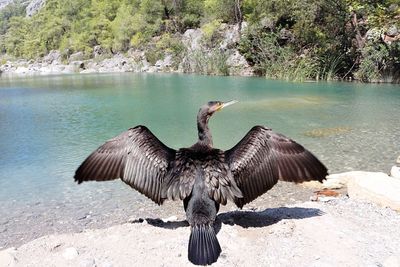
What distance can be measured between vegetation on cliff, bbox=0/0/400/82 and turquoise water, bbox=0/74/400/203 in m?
3.99

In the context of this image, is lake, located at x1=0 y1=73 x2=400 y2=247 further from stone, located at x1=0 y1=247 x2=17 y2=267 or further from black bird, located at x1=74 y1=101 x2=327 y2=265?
black bird, located at x1=74 y1=101 x2=327 y2=265

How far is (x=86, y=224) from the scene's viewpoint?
20.9 ft

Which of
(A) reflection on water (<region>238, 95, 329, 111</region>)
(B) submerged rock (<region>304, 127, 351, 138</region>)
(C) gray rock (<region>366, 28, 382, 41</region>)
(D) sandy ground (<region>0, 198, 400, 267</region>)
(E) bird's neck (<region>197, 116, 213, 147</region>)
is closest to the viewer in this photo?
(D) sandy ground (<region>0, 198, 400, 267</region>)

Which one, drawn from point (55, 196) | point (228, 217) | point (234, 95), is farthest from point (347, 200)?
point (234, 95)

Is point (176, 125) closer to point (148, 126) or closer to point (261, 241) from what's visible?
point (148, 126)

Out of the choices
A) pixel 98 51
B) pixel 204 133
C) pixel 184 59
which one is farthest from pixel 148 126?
pixel 98 51

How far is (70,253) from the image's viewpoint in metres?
4.24

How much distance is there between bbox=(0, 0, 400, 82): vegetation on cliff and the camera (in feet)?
87.3

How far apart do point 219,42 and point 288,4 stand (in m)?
10.8

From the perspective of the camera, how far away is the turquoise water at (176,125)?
8.95 meters

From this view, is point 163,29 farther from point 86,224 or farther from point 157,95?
point 86,224

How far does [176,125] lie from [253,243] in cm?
1010

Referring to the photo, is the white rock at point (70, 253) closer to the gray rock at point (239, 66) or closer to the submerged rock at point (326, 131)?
the submerged rock at point (326, 131)

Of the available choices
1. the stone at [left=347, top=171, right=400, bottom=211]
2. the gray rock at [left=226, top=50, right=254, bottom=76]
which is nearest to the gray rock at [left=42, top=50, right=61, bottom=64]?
the gray rock at [left=226, top=50, right=254, bottom=76]
